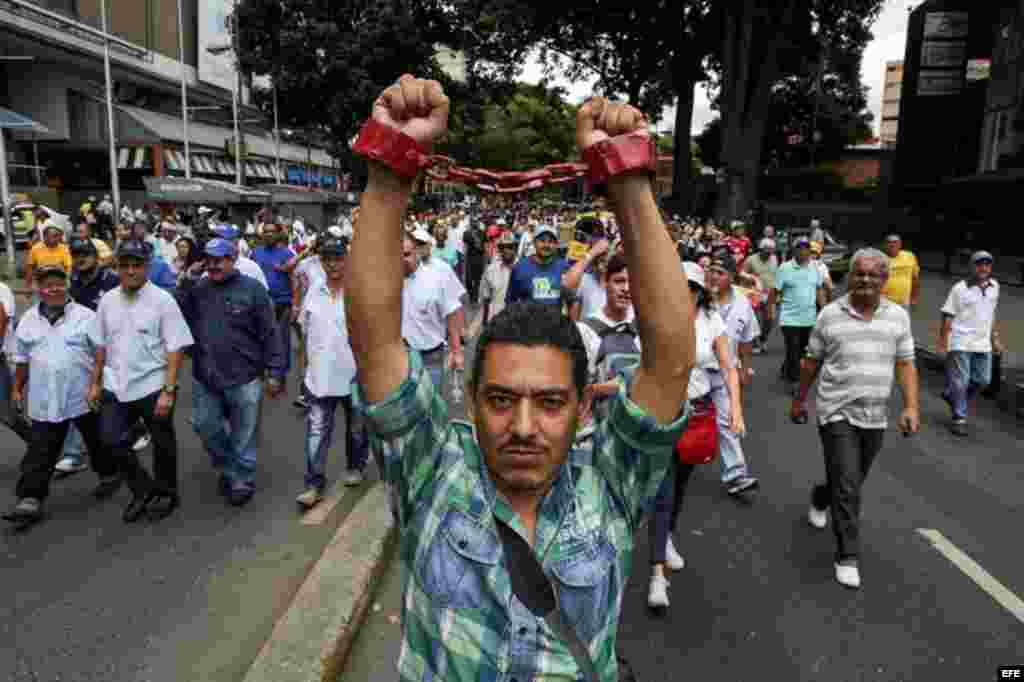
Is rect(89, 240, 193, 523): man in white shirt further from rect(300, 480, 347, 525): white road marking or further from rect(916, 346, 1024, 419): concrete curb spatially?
rect(916, 346, 1024, 419): concrete curb

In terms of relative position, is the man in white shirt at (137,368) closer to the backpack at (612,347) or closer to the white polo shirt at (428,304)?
the white polo shirt at (428,304)

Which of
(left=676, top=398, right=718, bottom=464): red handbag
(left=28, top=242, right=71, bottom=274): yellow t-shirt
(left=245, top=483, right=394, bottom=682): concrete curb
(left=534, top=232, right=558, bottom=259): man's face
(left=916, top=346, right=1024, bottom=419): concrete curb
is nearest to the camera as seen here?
(left=245, top=483, right=394, bottom=682): concrete curb

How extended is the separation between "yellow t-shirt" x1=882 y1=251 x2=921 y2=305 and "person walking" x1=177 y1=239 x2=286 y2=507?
7679mm

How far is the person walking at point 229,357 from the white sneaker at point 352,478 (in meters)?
0.63

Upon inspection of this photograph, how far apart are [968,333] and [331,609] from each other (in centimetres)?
665

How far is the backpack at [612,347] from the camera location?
374 cm

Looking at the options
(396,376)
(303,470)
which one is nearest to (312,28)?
(303,470)

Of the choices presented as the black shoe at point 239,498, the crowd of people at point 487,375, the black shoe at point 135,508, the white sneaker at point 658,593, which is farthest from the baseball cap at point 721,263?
the black shoe at point 135,508

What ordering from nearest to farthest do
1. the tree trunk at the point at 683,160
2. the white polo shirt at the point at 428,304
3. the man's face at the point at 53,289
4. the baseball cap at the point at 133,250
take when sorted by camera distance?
the baseball cap at the point at 133,250, the man's face at the point at 53,289, the white polo shirt at the point at 428,304, the tree trunk at the point at 683,160

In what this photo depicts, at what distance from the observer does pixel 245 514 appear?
4914 millimetres

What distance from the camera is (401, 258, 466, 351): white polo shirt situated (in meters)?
5.63

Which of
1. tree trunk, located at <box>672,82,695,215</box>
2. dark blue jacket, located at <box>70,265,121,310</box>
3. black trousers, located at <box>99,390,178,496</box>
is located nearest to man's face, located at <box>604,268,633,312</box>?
black trousers, located at <box>99,390,178,496</box>

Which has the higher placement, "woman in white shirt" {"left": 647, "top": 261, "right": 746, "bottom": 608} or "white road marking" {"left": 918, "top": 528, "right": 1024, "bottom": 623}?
"woman in white shirt" {"left": 647, "top": 261, "right": 746, "bottom": 608}

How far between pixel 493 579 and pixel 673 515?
3046 millimetres
